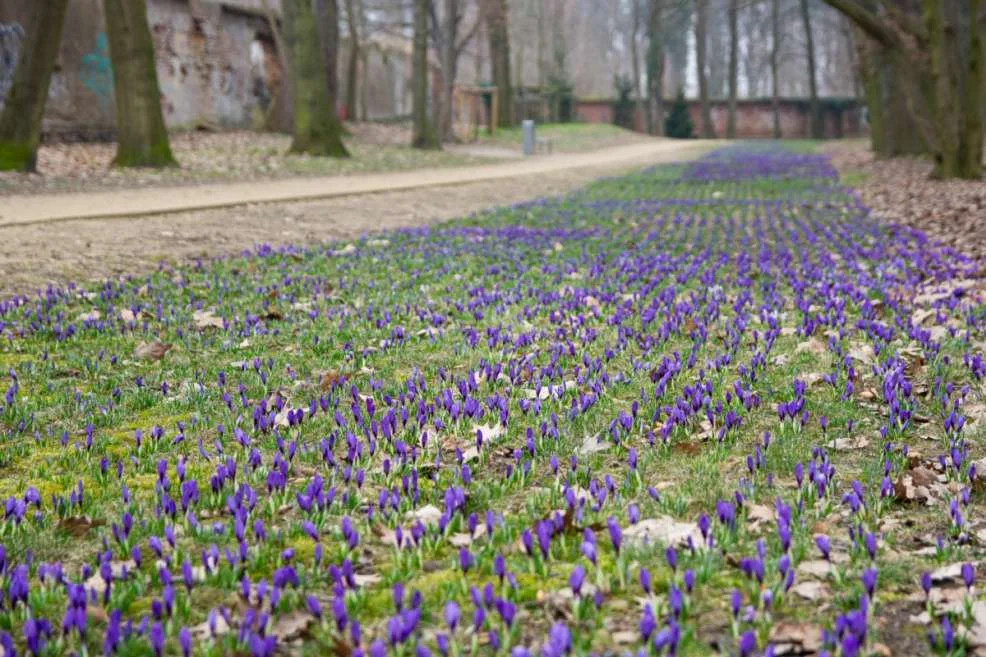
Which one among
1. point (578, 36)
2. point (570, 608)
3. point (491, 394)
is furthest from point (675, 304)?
point (578, 36)

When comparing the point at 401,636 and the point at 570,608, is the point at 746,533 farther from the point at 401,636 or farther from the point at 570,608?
the point at 401,636

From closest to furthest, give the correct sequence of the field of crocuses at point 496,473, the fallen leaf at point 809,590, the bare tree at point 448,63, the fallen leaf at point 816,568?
the field of crocuses at point 496,473, the fallen leaf at point 809,590, the fallen leaf at point 816,568, the bare tree at point 448,63

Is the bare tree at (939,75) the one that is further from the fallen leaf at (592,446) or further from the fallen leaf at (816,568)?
the fallen leaf at (816,568)

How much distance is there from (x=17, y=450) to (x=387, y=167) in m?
23.3

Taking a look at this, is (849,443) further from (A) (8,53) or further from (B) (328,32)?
(B) (328,32)

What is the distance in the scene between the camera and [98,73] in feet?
101

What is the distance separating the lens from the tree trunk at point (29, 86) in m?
18.6

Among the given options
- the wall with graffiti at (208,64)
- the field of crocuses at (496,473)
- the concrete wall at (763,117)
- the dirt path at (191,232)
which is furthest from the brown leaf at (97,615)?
the concrete wall at (763,117)

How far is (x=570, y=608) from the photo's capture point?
2760mm

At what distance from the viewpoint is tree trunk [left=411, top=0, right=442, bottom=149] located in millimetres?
33156

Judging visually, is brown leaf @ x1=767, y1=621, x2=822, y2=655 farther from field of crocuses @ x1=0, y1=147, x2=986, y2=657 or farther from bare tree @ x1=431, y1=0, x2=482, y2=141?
bare tree @ x1=431, y1=0, x2=482, y2=141

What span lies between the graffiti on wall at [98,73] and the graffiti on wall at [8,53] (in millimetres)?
12701

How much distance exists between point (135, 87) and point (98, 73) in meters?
11.0

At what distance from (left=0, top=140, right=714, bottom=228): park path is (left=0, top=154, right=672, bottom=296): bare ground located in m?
0.28
